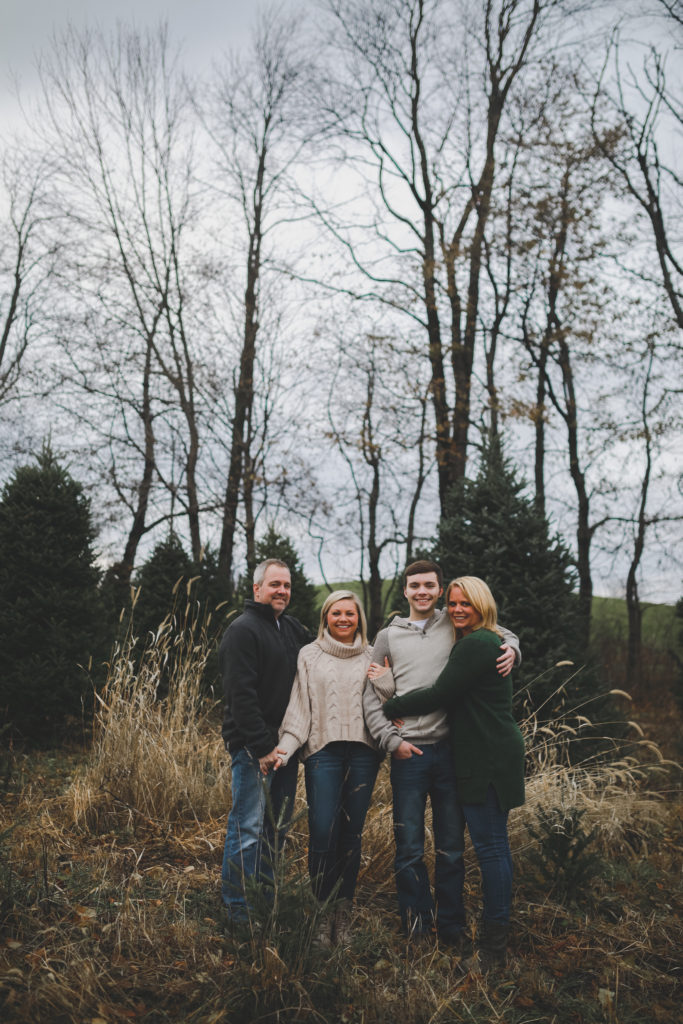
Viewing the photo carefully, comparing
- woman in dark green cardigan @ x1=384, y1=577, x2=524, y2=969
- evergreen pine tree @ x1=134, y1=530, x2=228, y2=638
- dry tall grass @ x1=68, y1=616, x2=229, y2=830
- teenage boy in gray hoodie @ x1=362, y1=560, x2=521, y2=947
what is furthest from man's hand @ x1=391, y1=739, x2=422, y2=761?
evergreen pine tree @ x1=134, y1=530, x2=228, y2=638

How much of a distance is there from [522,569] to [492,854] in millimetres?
3359

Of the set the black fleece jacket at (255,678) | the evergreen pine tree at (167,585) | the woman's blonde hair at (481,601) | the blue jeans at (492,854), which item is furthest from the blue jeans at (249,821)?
the evergreen pine tree at (167,585)

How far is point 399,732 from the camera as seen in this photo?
11.6ft

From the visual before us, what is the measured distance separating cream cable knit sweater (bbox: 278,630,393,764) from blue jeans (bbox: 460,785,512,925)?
57cm

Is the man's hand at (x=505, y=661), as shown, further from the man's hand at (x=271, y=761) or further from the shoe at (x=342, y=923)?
the shoe at (x=342, y=923)

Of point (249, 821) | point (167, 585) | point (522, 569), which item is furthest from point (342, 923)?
point (167, 585)

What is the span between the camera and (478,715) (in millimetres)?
3486

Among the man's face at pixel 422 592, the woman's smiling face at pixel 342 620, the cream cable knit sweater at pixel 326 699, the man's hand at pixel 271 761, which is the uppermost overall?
the man's face at pixel 422 592

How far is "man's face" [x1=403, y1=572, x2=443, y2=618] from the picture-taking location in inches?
145

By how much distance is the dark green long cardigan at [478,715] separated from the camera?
3.40m

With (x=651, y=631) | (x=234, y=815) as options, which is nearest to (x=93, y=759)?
(x=234, y=815)

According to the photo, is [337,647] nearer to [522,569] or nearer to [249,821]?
[249,821]

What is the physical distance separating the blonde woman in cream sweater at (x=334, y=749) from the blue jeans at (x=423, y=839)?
0.18m

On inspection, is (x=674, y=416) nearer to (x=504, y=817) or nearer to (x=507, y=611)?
(x=507, y=611)
